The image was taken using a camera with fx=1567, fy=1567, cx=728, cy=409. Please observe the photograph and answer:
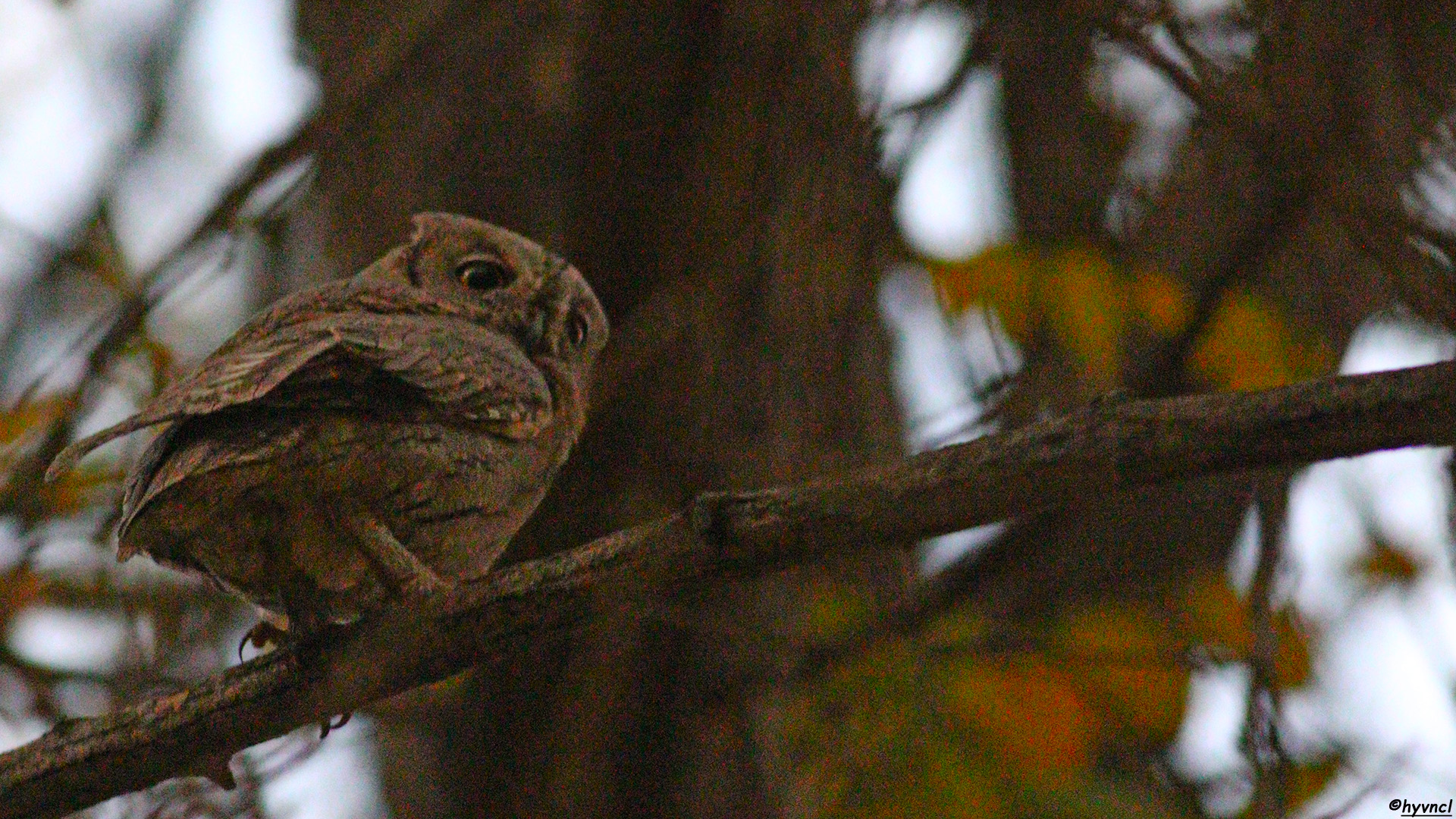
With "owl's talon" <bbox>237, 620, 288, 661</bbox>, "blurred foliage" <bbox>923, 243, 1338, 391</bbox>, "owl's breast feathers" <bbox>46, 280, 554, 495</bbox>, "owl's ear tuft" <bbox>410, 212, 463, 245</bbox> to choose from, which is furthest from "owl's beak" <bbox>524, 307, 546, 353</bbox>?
"blurred foliage" <bbox>923, 243, 1338, 391</bbox>

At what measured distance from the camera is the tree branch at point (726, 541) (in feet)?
6.67

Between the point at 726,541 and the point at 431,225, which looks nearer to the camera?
the point at 726,541

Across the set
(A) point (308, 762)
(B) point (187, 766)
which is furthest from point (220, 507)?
(A) point (308, 762)

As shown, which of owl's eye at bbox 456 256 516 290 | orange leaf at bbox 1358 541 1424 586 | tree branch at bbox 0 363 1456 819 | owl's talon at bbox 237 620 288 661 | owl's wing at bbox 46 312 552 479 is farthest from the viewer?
orange leaf at bbox 1358 541 1424 586

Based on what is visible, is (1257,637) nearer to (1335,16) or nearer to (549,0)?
(1335,16)

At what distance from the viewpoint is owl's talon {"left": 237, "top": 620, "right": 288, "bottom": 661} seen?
3.58m

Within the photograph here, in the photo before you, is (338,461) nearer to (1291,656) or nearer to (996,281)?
(996,281)

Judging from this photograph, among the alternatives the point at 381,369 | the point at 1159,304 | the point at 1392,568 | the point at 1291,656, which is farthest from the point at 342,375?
the point at 1392,568

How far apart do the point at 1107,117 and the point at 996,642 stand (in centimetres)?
216

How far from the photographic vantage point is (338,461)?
2.93m

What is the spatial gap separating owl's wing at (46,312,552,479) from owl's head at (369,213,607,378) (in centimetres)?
37

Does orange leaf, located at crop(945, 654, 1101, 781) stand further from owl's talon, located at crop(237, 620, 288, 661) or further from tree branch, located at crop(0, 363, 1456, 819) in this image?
tree branch, located at crop(0, 363, 1456, 819)

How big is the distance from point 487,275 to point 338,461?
4.39 feet

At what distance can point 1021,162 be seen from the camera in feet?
21.4
